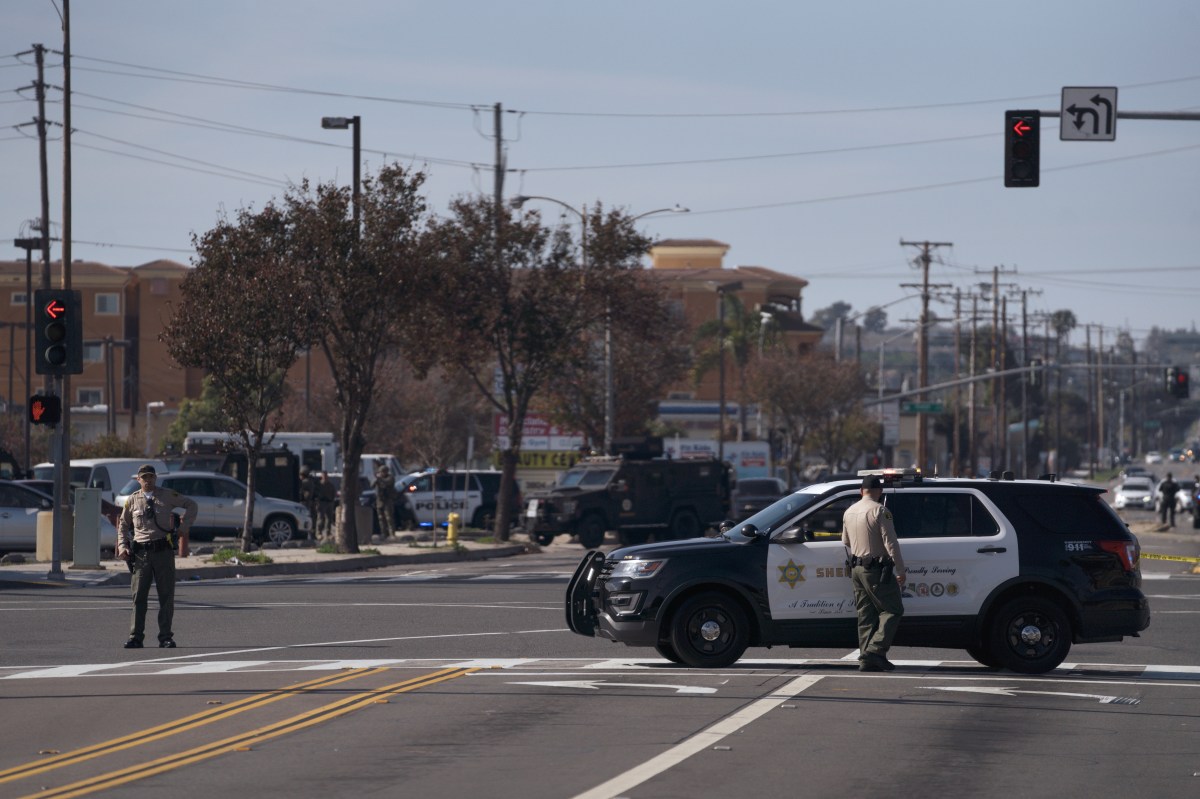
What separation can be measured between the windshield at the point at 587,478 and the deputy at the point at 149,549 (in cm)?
2269

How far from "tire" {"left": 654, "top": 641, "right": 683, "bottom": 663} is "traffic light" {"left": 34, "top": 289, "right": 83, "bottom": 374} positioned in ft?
44.3

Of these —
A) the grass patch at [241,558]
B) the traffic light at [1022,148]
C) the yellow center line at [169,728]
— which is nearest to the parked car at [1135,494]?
the grass patch at [241,558]

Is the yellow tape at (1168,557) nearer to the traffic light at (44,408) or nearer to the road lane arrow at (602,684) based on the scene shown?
the traffic light at (44,408)

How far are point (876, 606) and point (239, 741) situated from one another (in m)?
5.72

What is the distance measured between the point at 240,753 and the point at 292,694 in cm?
254

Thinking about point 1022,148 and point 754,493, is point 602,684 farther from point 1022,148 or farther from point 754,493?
point 754,493

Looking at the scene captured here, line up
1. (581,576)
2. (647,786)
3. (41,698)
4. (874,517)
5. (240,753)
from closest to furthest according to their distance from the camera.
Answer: (647,786) → (240,753) → (41,698) → (874,517) → (581,576)

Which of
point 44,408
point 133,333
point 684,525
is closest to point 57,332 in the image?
point 44,408

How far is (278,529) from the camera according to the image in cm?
3594

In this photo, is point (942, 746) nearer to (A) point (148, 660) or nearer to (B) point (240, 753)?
(B) point (240, 753)

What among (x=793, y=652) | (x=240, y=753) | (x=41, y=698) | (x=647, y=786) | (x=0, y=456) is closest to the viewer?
(x=647, y=786)

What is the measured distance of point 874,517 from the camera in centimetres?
1369

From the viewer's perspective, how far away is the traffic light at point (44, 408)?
24562mm

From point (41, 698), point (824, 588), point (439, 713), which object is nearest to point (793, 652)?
point (824, 588)
